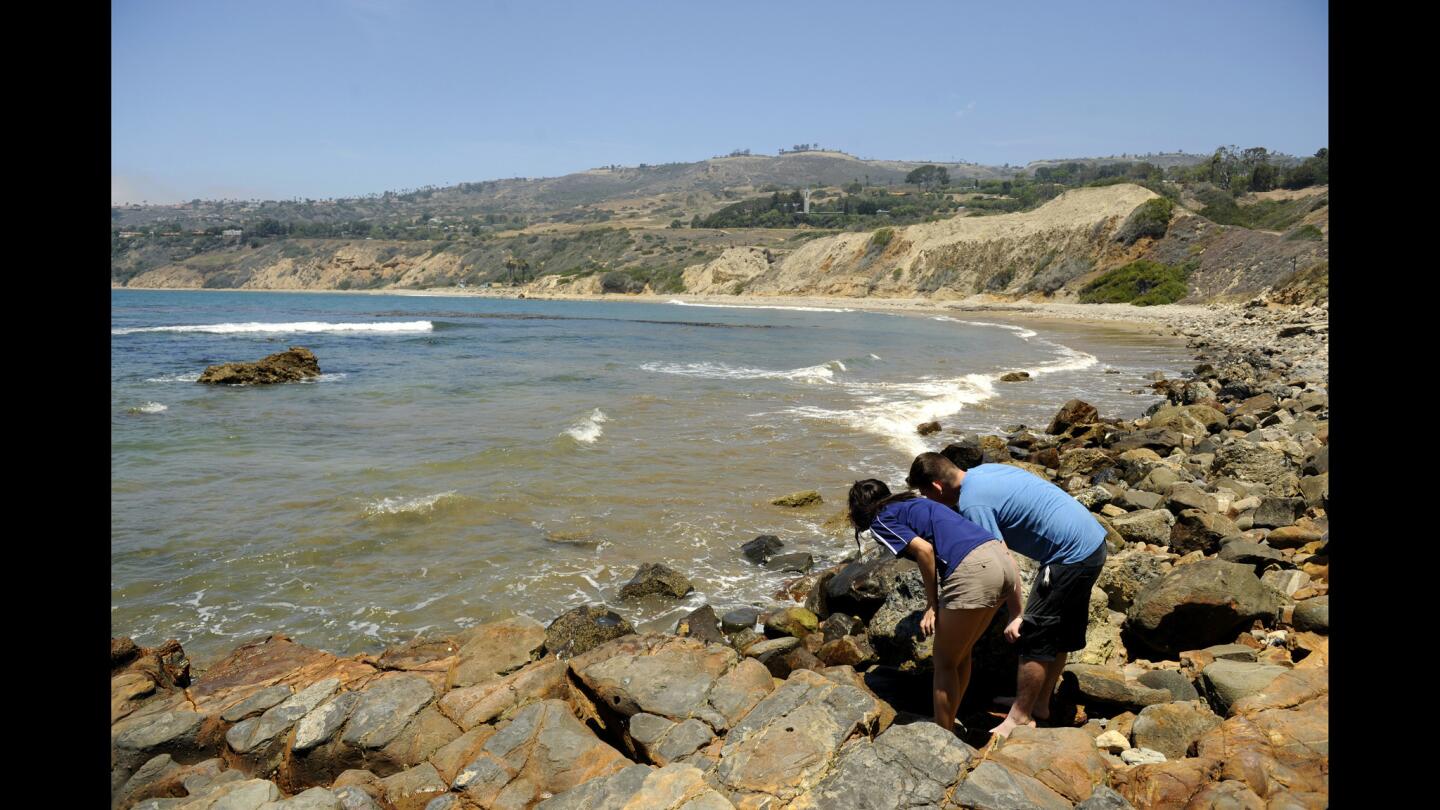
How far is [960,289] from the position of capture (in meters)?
75.8

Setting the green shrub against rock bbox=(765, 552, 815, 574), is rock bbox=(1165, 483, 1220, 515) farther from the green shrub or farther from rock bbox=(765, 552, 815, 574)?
the green shrub

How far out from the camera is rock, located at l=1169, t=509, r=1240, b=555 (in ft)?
25.3

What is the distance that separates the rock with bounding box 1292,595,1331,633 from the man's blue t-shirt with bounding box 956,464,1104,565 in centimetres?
184

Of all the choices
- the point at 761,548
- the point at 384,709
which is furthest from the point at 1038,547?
the point at 761,548

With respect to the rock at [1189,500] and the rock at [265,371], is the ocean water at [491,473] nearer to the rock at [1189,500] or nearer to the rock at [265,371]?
the rock at [265,371]

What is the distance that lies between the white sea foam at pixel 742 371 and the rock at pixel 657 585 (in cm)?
1703

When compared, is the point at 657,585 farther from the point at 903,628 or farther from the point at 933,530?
the point at 933,530

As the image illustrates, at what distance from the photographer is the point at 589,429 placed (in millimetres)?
16438

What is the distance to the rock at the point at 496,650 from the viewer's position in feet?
18.9

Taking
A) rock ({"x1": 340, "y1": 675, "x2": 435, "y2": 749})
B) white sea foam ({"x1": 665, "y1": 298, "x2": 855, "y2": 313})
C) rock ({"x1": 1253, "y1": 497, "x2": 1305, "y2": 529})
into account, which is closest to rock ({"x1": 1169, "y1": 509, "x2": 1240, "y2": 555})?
rock ({"x1": 1253, "y1": 497, "x2": 1305, "y2": 529})

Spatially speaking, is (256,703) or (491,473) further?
(491,473)

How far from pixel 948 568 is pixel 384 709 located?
339cm
